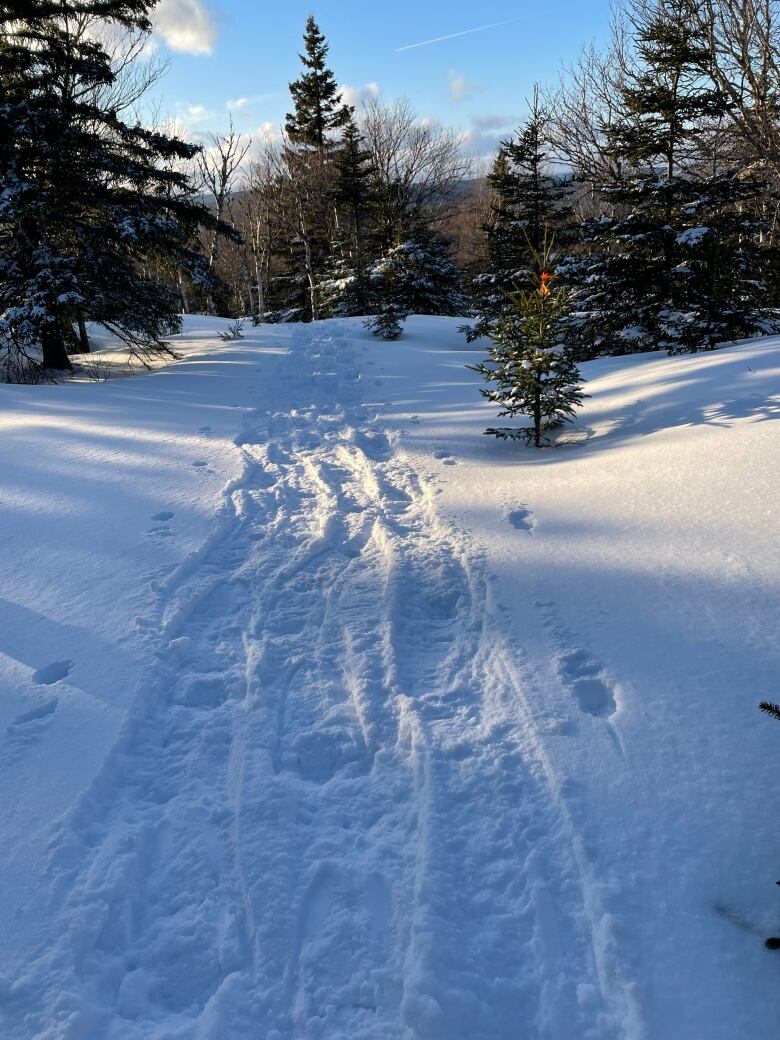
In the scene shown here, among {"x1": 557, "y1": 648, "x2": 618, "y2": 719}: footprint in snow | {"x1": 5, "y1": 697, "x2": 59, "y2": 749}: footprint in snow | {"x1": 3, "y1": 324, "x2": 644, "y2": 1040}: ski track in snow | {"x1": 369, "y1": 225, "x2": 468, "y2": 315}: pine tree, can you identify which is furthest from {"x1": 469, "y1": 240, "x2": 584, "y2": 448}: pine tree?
{"x1": 369, "y1": 225, "x2": 468, "y2": 315}: pine tree

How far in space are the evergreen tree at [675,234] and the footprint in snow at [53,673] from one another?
9111 mm

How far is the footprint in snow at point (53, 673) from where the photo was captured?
304 cm

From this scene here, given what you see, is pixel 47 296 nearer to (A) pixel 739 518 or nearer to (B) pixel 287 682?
(B) pixel 287 682

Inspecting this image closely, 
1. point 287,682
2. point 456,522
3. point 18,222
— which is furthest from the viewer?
point 18,222

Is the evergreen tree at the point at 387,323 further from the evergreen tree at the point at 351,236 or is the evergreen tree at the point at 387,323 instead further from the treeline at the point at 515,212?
the evergreen tree at the point at 351,236

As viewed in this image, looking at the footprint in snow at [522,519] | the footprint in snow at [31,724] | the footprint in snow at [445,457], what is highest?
the footprint in snow at [445,457]

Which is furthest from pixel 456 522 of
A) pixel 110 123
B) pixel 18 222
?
pixel 110 123

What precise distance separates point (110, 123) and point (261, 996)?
40.4 ft

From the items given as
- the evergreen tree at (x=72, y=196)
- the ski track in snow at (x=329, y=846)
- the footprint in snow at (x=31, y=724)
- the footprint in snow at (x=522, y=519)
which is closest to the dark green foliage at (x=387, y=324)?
the evergreen tree at (x=72, y=196)

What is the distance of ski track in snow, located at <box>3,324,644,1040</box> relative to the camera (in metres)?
1.74

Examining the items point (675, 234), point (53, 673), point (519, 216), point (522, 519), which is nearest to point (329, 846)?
point (53, 673)

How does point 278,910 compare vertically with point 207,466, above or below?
below

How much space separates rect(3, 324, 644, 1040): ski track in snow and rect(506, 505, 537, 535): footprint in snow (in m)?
0.77

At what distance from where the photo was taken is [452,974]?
70.7 inches
